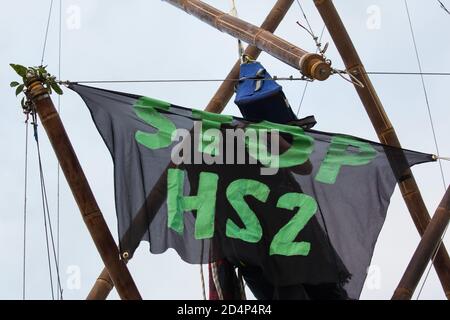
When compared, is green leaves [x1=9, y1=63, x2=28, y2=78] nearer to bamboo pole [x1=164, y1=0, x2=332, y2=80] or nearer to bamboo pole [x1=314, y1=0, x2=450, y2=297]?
bamboo pole [x1=164, y1=0, x2=332, y2=80]

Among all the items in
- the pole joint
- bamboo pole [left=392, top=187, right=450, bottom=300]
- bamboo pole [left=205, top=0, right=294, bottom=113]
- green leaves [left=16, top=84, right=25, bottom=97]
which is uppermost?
bamboo pole [left=205, top=0, right=294, bottom=113]

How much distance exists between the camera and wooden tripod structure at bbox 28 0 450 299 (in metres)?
10.4

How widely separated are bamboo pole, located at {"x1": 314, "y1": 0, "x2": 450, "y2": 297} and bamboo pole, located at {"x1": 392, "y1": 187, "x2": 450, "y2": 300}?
2610 mm

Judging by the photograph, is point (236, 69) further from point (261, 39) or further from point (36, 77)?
point (36, 77)

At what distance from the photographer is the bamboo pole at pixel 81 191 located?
10164 mm

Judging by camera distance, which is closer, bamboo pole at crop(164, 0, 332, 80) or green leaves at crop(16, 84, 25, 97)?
green leaves at crop(16, 84, 25, 97)

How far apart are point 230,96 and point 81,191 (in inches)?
247

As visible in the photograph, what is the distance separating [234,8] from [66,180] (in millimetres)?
4844

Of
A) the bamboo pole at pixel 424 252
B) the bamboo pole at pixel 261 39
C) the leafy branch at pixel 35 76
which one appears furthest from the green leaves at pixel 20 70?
the bamboo pole at pixel 424 252

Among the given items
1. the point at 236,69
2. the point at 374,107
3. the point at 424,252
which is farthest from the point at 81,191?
the point at 236,69

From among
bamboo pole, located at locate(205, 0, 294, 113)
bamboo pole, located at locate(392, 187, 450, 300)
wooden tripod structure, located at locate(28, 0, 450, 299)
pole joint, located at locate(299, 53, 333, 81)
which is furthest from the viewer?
bamboo pole, located at locate(205, 0, 294, 113)

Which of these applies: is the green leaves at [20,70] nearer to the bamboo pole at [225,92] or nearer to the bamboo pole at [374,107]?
the bamboo pole at [225,92]

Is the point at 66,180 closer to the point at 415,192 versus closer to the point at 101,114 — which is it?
the point at 101,114

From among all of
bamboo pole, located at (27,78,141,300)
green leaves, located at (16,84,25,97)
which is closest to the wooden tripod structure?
bamboo pole, located at (27,78,141,300)
